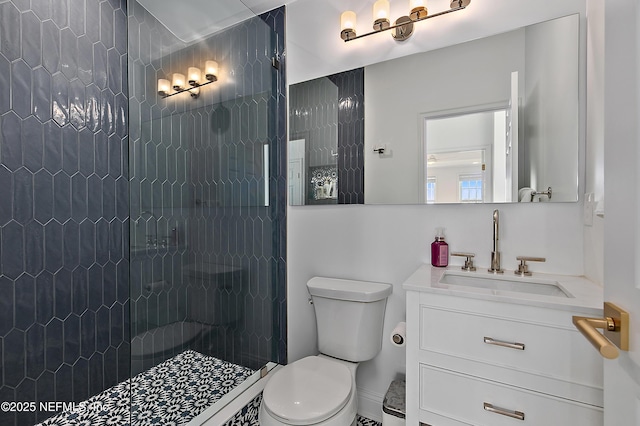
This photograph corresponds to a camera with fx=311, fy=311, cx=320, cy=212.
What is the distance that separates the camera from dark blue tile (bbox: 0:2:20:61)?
145 centimetres

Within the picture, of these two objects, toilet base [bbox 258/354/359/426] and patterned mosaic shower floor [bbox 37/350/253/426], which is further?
patterned mosaic shower floor [bbox 37/350/253/426]

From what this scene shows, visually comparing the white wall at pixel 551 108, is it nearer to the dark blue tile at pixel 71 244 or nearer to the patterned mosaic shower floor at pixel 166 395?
the patterned mosaic shower floor at pixel 166 395

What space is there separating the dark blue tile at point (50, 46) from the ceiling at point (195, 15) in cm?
75

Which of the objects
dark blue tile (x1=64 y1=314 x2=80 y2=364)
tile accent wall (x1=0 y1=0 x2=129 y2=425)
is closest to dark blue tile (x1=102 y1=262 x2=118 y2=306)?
tile accent wall (x1=0 y1=0 x2=129 y2=425)

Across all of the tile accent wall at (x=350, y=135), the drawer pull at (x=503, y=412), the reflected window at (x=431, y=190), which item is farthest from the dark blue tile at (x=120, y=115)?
the drawer pull at (x=503, y=412)

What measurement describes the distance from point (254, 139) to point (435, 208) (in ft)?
3.51

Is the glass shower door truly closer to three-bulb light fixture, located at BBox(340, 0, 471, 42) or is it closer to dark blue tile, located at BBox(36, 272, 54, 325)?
three-bulb light fixture, located at BBox(340, 0, 471, 42)

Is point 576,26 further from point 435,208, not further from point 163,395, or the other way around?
point 163,395

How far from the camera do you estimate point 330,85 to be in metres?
1.86

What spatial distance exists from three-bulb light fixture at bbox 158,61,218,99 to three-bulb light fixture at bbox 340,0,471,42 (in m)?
0.75

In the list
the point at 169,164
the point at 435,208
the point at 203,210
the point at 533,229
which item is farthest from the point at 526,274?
the point at 169,164

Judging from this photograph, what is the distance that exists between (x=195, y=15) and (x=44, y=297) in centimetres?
159

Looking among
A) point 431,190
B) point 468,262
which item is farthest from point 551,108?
point 468,262

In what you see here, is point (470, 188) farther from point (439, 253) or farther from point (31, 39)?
point (31, 39)
